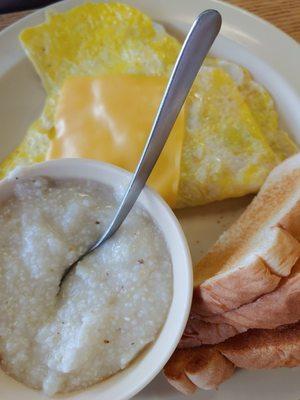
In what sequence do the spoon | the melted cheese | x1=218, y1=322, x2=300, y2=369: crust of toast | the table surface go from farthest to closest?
the table surface
the melted cheese
x1=218, y1=322, x2=300, y2=369: crust of toast
the spoon

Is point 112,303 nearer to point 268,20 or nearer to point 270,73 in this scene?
point 270,73

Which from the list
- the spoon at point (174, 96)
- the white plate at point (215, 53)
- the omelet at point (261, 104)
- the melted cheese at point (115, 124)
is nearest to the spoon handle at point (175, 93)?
the spoon at point (174, 96)

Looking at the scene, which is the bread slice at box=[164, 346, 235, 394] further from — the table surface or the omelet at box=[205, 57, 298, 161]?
the table surface

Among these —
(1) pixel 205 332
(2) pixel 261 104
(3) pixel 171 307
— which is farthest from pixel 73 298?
(2) pixel 261 104

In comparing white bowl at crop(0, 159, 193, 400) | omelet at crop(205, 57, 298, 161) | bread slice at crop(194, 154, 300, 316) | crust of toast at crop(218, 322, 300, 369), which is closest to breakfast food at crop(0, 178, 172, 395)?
white bowl at crop(0, 159, 193, 400)

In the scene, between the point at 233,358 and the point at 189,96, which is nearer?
the point at 233,358

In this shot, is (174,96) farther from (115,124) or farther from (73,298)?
(73,298)

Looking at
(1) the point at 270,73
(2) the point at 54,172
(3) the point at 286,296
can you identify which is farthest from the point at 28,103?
(3) the point at 286,296
